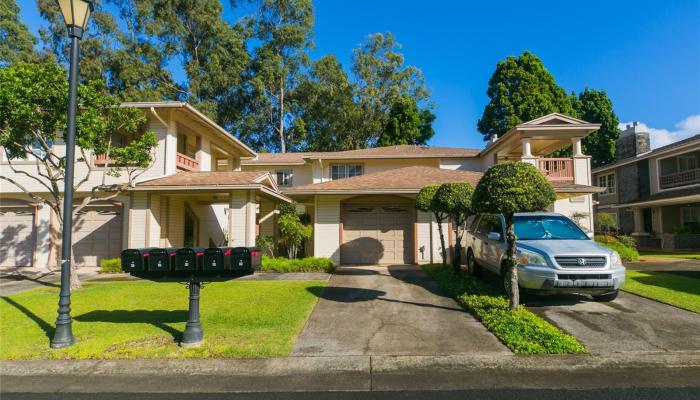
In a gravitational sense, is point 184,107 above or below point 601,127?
below

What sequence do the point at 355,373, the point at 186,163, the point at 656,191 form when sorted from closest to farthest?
the point at 355,373 → the point at 186,163 → the point at 656,191

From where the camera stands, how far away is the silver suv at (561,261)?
270 inches

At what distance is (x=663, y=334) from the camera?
575cm

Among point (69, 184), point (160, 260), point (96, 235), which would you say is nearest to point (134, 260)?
point (160, 260)

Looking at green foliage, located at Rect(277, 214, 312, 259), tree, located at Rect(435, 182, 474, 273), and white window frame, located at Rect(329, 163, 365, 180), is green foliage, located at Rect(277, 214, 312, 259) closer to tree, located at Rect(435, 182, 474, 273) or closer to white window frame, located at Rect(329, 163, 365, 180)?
tree, located at Rect(435, 182, 474, 273)

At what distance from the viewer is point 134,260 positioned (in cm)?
548

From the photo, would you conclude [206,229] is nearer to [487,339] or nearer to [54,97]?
[54,97]

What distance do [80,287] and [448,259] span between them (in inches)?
476

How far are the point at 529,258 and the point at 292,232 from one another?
921 cm

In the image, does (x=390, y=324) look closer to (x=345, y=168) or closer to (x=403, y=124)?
(x=345, y=168)

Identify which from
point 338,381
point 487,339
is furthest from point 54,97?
point 487,339

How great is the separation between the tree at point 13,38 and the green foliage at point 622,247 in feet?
121

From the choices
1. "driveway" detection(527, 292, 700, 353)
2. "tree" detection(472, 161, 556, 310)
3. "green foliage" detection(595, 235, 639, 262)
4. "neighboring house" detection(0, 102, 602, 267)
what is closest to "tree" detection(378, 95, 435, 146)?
"neighboring house" detection(0, 102, 602, 267)

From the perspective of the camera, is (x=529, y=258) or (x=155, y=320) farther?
(x=529, y=258)
